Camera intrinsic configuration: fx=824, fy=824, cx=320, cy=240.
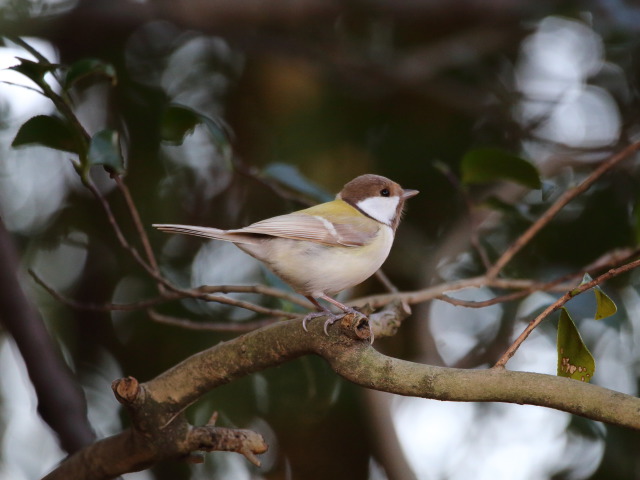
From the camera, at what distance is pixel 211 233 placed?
311 centimetres

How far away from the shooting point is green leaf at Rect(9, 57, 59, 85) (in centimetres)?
286

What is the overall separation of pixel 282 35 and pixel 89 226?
76.5 inches

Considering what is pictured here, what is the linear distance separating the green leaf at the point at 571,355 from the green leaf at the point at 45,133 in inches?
70.6

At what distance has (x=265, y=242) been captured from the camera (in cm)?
333

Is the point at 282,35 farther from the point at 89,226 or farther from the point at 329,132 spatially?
the point at 89,226

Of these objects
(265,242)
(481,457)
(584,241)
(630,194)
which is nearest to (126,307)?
(265,242)

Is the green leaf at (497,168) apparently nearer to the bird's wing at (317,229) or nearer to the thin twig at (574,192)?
the thin twig at (574,192)

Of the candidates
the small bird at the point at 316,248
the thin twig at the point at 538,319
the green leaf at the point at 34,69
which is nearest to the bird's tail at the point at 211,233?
the small bird at the point at 316,248

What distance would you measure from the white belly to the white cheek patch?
0.52 meters

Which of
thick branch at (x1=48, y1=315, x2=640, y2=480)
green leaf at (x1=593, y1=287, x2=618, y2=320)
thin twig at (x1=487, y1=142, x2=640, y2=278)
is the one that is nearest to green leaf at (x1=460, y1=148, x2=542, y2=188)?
thin twig at (x1=487, y1=142, x2=640, y2=278)

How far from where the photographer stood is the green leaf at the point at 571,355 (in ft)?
7.85

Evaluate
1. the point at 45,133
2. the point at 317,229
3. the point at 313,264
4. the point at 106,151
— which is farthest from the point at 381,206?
the point at 45,133

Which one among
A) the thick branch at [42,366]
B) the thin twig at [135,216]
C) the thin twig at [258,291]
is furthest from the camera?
the thick branch at [42,366]

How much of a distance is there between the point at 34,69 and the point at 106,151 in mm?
408
